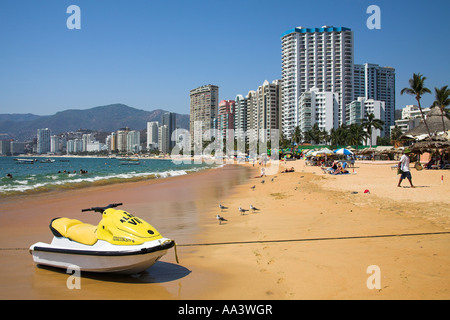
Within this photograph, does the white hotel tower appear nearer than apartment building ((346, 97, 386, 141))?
No

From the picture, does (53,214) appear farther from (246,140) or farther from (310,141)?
(246,140)

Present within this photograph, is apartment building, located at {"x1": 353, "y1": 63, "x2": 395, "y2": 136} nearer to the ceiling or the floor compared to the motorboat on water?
nearer to the ceiling

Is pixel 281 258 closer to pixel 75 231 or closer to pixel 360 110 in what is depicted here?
pixel 75 231

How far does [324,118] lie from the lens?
115 m

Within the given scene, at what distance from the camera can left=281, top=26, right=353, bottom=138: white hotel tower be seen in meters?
123

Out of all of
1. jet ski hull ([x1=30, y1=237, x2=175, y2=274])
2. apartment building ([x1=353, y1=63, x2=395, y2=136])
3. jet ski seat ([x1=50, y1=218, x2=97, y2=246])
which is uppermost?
apartment building ([x1=353, y1=63, x2=395, y2=136])

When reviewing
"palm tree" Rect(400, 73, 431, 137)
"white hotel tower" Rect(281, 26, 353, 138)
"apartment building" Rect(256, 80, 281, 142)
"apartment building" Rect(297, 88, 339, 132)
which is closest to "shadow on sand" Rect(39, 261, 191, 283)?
"palm tree" Rect(400, 73, 431, 137)

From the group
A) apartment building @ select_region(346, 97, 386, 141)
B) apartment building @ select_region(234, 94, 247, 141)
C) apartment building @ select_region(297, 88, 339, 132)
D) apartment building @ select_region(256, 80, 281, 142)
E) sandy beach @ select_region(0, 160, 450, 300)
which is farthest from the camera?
apartment building @ select_region(234, 94, 247, 141)

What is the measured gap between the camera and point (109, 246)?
4.52m

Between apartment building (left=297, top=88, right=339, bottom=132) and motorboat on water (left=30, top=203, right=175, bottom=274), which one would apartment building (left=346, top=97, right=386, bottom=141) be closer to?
apartment building (left=297, top=88, right=339, bottom=132)

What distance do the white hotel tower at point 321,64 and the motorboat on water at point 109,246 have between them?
122 meters

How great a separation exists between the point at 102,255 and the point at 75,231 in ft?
2.57

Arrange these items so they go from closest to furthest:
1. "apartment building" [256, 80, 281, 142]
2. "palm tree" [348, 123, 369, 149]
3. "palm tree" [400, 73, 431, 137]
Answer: "palm tree" [400, 73, 431, 137]
"palm tree" [348, 123, 369, 149]
"apartment building" [256, 80, 281, 142]

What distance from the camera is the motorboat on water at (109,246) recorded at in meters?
4.40
